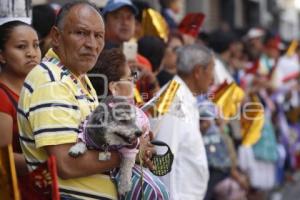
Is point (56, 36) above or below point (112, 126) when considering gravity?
above

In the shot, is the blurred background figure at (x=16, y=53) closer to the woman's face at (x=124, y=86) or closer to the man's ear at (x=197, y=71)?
the woman's face at (x=124, y=86)

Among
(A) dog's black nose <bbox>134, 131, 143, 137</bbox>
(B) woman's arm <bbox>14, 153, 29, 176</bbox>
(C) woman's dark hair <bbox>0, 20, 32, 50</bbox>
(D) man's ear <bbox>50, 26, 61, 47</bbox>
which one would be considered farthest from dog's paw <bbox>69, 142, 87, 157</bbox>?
(C) woman's dark hair <bbox>0, 20, 32, 50</bbox>

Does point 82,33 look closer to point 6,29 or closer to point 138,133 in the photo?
point 138,133

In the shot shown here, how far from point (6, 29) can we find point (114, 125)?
4.09ft

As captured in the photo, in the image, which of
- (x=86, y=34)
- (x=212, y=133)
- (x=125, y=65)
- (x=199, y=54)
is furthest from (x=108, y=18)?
(x=86, y=34)

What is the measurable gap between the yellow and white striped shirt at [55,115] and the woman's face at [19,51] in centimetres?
65

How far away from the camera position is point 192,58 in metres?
5.58

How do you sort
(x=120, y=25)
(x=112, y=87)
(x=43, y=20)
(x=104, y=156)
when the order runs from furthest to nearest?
(x=120, y=25) → (x=43, y=20) → (x=112, y=87) → (x=104, y=156)

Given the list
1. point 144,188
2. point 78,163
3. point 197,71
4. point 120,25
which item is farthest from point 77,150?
point 120,25

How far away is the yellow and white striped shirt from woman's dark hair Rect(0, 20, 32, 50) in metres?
0.69

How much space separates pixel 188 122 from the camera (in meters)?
5.06

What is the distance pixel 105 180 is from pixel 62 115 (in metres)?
0.37

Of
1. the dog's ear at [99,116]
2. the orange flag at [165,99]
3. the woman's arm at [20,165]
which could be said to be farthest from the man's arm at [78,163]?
the orange flag at [165,99]

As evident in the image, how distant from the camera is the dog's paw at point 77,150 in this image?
3.16 meters
